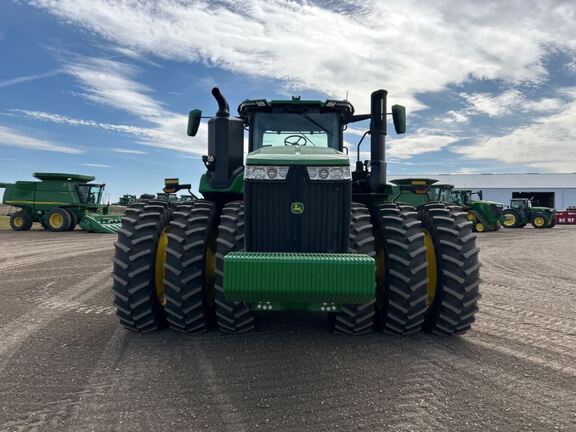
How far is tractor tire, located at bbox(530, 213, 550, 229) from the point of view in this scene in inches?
1147

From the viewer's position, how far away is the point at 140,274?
13.9ft

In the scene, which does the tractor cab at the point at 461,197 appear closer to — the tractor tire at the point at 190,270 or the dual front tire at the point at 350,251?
the dual front tire at the point at 350,251

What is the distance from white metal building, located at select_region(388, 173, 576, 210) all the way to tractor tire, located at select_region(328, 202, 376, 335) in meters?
56.3

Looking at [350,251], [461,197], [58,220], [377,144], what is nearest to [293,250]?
[350,251]

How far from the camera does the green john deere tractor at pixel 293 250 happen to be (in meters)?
3.21

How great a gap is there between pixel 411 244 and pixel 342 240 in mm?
752

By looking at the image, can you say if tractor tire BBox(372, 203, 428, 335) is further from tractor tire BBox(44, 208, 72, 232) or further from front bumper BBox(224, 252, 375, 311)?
tractor tire BBox(44, 208, 72, 232)

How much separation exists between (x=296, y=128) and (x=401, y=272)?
233cm

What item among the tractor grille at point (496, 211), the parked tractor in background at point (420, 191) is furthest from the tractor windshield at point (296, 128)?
the tractor grille at point (496, 211)

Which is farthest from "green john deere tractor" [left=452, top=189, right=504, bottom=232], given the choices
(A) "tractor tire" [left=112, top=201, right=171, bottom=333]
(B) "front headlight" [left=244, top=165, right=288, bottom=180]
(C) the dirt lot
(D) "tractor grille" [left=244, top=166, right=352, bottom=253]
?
(A) "tractor tire" [left=112, top=201, right=171, bottom=333]

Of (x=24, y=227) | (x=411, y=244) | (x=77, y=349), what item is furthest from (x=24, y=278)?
(x=24, y=227)

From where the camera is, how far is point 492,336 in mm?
4516

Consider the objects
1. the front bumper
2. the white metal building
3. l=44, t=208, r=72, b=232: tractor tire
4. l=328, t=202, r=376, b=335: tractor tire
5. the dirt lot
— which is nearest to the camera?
the dirt lot

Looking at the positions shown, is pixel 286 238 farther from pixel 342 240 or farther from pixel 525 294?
pixel 525 294
